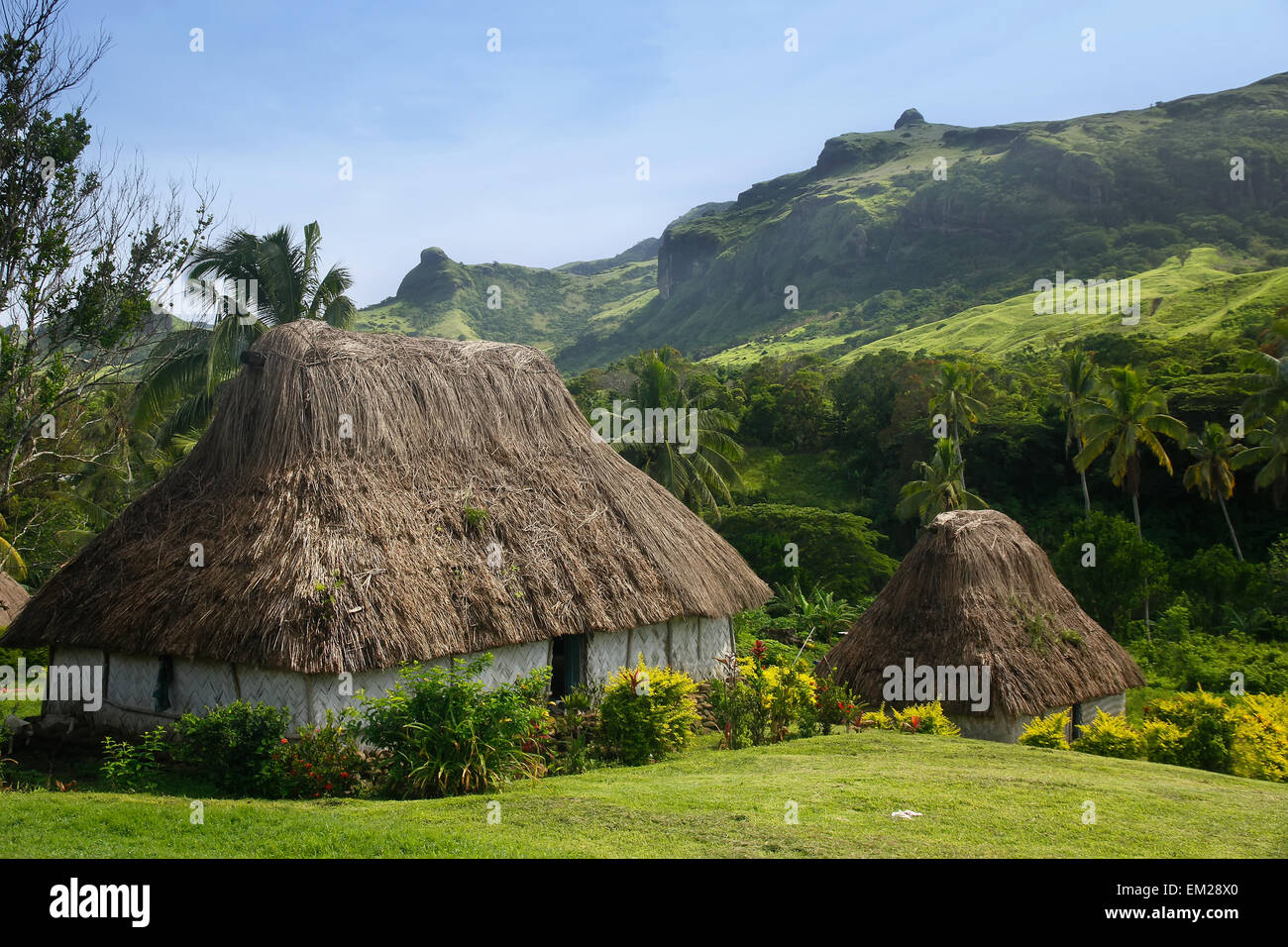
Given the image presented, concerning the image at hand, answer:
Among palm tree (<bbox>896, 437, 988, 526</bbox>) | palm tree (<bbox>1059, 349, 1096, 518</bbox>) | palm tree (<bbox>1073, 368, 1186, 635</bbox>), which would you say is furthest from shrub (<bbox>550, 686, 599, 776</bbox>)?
palm tree (<bbox>1059, 349, 1096, 518</bbox>)

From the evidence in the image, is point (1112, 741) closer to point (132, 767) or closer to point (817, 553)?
point (132, 767)

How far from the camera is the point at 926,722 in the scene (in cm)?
1420

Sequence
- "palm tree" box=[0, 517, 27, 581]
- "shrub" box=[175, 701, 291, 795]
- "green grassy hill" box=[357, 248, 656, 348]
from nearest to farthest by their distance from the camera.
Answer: "shrub" box=[175, 701, 291, 795] → "palm tree" box=[0, 517, 27, 581] → "green grassy hill" box=[357, 248, 656, 348]

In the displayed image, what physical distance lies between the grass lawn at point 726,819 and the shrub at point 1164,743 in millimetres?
2570

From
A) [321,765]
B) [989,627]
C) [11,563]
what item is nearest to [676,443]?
[989,627]

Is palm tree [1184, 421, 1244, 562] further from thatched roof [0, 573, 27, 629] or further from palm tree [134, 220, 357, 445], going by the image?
thatched roof [0, 573, 27, 629]

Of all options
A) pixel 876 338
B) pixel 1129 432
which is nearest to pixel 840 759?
pixel 1129 432

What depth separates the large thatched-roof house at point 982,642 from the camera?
52.2ft

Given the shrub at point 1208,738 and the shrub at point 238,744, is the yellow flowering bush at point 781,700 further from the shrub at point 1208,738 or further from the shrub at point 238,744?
the shrub at point 238,744

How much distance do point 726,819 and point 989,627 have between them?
396 inches

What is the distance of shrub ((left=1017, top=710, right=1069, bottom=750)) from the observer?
1401 cm

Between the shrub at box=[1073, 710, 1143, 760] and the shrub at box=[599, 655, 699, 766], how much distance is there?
598 cm

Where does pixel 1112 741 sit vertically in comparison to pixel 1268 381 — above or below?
below

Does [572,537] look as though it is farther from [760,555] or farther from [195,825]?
[760,555]
